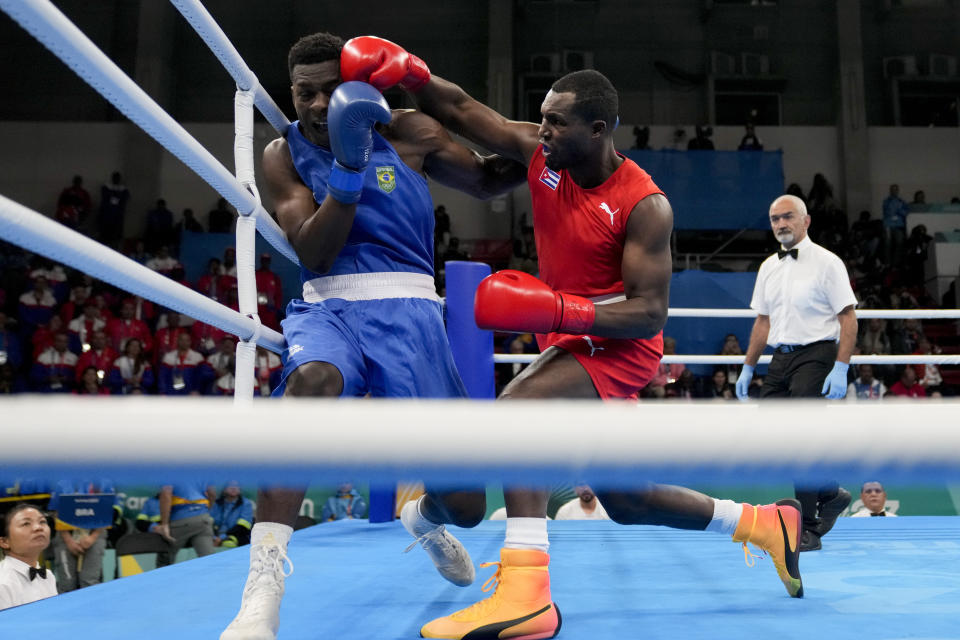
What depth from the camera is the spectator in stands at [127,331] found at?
739 cm

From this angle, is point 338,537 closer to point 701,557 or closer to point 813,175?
point 701,557

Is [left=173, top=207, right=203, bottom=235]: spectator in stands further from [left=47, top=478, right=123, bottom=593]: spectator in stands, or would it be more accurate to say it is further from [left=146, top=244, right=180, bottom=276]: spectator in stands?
[left=47, top=478, right=123, bottom=593]: spectator in stands

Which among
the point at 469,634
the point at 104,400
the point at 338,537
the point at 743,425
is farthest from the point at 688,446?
the point at 338,537

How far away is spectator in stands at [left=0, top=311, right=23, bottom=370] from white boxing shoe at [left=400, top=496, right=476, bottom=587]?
20.4 feet

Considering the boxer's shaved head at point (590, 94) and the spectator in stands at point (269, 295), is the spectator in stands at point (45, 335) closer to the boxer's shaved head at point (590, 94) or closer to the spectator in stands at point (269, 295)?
the spectator in stands at point (269, 295)

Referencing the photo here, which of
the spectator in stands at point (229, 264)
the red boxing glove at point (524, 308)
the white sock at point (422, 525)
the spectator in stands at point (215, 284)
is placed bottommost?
the white sock at point (422, 525)

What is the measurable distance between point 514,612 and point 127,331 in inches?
270

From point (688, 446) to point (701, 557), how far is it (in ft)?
6.94

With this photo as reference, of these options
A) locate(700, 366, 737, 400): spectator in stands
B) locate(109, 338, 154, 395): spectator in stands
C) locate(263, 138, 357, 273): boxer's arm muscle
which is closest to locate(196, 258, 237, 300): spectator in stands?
locate(109, 338, 154, 395): spectator in stands

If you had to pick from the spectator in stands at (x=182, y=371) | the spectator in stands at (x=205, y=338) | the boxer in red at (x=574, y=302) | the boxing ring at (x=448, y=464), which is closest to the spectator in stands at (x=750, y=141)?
the spectator in stands at (x=205, y=338)

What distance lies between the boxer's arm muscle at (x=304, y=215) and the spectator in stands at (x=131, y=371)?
18.1 feet

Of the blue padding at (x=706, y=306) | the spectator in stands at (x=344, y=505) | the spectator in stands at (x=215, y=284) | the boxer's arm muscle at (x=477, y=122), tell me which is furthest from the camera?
the spectator in stands at (x=215, y=284)

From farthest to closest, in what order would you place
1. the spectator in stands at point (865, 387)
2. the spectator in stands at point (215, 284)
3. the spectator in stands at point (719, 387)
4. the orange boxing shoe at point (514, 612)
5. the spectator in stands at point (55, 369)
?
the spectator in stands at point (215, 284) → the spectator in stands at point (55, 369) → the spectator in stands at point (719, 387) → the spectator in stands at point (865, 387) → the orange boxing shoe at point (514, 612)

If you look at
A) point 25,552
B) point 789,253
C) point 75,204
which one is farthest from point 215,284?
point 789,253
